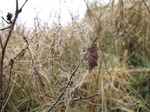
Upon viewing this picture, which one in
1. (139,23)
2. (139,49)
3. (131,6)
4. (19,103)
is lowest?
(19,103)

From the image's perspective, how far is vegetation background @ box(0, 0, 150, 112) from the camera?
4.51 feet

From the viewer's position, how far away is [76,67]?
4.36 ft

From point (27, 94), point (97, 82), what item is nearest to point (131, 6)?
point (97, 82)

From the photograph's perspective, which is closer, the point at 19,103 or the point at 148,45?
the point at 19,103

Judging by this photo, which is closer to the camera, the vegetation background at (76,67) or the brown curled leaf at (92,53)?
the brown curled leaf at (92,53)

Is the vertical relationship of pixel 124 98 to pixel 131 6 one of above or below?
below

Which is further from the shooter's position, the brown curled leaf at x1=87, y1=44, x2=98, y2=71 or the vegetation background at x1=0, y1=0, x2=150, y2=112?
the vegetation background at x1=0, y1=0, x2=150, y2=112

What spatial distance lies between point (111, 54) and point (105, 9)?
1.69ft

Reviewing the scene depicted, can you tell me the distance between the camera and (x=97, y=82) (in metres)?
1.72

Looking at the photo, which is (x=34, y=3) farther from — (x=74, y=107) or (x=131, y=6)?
(x=131, y=6)

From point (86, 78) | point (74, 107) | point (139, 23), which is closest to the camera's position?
point (74, 107)

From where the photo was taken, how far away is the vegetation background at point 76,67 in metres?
1.37

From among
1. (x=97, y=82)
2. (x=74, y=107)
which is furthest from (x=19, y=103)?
(x=97, y=82)

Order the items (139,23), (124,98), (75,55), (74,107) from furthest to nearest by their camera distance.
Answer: (139,23), (75,55), (124,98), (74,107)
